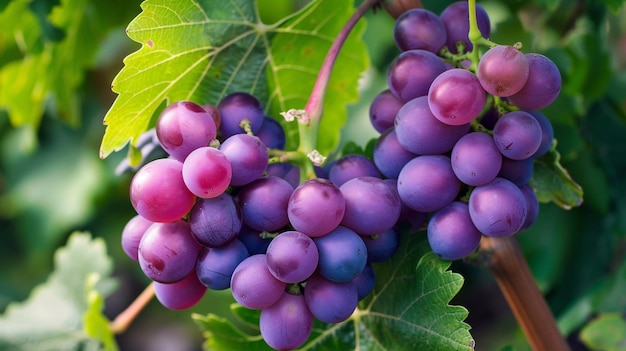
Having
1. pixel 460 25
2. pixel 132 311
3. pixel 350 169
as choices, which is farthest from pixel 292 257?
pixel 132 311

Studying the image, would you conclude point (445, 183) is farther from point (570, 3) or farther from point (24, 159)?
point (24, 159)

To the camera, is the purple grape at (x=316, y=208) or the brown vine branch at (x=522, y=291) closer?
the purple grape at (x=316, y=208)

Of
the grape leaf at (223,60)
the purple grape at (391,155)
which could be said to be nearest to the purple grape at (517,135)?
the purple grape at (391,155)

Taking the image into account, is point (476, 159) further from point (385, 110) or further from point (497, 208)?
point (385, 110)

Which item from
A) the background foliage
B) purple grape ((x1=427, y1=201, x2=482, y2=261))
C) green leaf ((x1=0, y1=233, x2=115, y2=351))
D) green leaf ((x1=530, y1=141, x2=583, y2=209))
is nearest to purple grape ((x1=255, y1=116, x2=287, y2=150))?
the background foliage

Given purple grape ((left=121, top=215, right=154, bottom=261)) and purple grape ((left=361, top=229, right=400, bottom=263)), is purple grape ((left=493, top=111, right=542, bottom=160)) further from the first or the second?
purple grape ((left=121, top=215, right=154, bottom=261))

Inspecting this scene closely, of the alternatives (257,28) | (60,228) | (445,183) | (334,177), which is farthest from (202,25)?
(60,228)

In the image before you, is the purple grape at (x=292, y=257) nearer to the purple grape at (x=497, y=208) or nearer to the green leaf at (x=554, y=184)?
the purple grape at (x=497, y=208)
